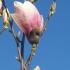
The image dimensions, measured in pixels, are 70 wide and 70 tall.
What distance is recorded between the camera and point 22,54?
150 centimetres

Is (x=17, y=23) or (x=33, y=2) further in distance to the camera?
(x=33, y=2)

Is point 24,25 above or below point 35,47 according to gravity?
above

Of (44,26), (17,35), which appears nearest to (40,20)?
(44,26)

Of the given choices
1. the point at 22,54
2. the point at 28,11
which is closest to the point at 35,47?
the point at 22,54

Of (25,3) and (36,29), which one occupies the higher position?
(25,3)

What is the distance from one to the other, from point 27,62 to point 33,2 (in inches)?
13.1

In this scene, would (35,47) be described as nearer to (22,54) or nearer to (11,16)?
(22,54)

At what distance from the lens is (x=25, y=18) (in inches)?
58.5

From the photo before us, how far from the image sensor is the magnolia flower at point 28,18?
1.48 metres

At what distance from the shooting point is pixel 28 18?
1.47m

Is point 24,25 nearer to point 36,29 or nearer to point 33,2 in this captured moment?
point 36,29

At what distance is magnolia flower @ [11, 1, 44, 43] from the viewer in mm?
1482

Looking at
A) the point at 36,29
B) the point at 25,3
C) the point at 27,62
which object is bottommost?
the point at 27,62

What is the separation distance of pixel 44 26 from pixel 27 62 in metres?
0.20
